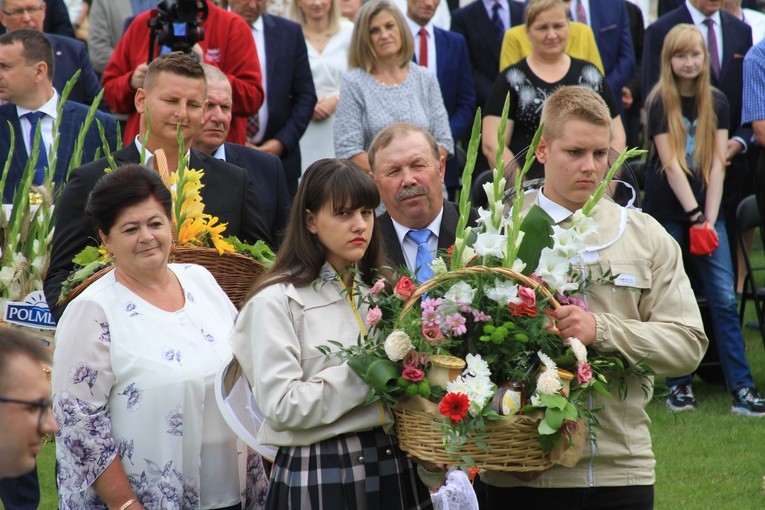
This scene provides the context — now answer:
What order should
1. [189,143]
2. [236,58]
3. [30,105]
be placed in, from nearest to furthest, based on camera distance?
[189,143], [30,105], [236,58]

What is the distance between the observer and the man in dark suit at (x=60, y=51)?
27.1 ft

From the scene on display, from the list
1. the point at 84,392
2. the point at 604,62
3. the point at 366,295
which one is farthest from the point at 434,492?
the point at 604,62

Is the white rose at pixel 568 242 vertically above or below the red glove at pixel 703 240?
above

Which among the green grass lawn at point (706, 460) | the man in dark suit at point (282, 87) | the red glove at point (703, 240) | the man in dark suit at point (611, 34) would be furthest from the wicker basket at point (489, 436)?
the man in dark suit at point (611, 34)

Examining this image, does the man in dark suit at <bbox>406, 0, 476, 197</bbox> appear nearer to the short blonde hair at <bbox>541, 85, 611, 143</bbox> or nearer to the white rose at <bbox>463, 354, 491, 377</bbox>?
the short blonde hair at <bbox>541, 85, 611, 143</bbox>

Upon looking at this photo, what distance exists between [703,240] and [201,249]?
4.31 meters

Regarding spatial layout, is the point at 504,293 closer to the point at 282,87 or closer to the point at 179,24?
the point at 179,24

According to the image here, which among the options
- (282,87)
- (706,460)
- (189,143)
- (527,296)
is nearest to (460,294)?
(527,296)

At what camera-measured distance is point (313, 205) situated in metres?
3.82

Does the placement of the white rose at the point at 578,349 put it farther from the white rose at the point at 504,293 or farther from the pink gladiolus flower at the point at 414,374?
the pink gladiolus flower at the point at 414,374

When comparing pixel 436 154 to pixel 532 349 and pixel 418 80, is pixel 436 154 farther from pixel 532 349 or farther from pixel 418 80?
pixel 418 80

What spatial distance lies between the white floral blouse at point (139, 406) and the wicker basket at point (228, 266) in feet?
1.19

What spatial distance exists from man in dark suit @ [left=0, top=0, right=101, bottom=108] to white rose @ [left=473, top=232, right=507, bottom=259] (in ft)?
17.8

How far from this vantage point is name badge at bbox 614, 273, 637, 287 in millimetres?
3771
